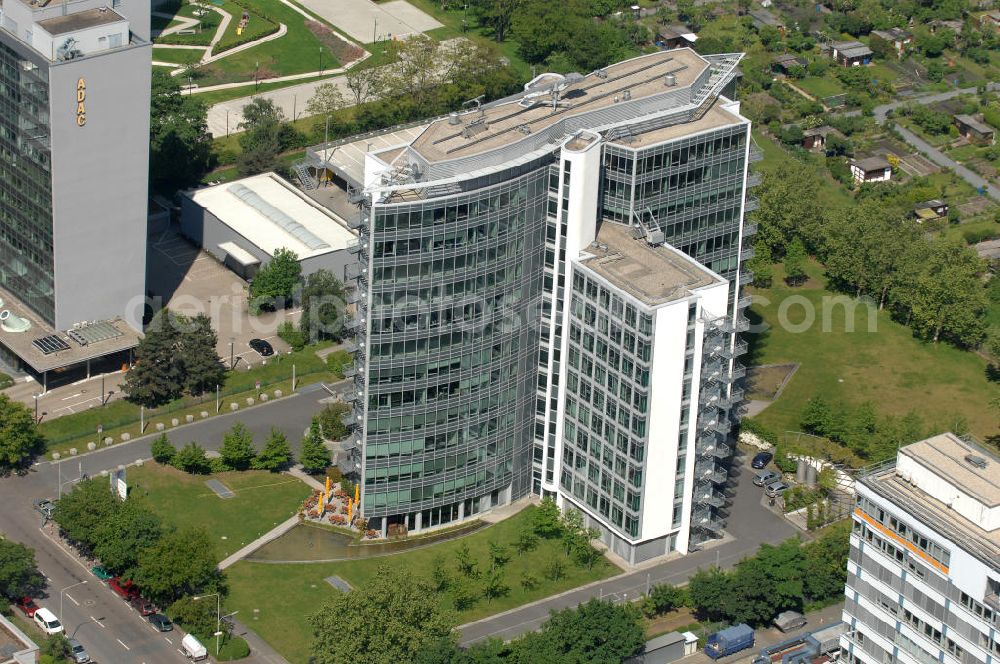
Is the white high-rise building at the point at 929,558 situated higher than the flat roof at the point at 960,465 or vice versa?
the flat roof at the point at 960,465

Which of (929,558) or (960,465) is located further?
(960,465)

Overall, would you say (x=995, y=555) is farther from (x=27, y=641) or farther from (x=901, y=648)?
(x=27, y=641)

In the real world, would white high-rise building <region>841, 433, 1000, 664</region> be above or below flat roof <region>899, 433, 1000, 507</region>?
below

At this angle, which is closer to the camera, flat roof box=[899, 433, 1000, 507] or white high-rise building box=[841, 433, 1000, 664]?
white high-rise building box=[841, 433, 1000, 664]

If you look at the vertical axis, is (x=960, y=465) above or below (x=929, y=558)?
above

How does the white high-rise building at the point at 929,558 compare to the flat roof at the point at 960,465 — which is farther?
the flat roof at the point at 960,465
